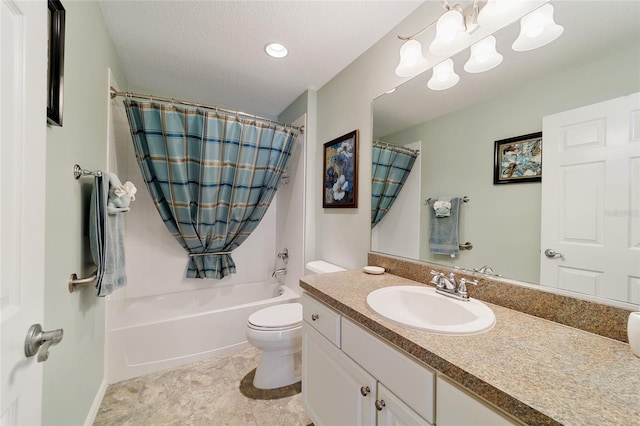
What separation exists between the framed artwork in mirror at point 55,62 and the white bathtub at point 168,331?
4.70 ft

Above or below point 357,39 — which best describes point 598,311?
below

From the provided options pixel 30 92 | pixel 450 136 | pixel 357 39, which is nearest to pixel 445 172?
pixel 450 136

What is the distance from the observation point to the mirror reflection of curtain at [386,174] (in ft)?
4.77

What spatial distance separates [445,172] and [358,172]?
631 millimetres

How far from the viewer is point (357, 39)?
62.1 inches

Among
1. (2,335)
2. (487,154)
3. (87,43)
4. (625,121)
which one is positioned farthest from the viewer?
(87,43)

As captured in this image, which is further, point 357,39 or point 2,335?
point 357,39

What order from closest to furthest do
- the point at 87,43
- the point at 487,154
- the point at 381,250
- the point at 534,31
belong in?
the point at 534,31, the point at 487,154, the point at 87,43, the point at 381,250

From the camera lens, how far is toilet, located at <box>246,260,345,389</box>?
5.17ft

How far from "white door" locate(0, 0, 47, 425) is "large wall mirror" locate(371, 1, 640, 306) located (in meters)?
1.43

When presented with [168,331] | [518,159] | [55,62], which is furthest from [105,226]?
[518,159]

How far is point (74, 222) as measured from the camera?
3.65 feet

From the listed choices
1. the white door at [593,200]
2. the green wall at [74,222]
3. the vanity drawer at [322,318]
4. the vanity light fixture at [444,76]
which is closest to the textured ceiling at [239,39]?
the green wall at [74,222]

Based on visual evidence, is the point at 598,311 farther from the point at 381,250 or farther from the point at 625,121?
the point at 381,250
